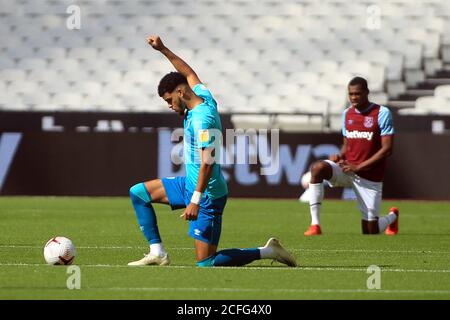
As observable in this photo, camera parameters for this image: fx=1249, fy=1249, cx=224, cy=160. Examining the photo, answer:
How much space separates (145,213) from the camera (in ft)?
36.7

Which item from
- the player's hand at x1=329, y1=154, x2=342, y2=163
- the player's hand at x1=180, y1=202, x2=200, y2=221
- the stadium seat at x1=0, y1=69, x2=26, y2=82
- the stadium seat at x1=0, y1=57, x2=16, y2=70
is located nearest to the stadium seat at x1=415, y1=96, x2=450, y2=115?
the stadium seat at x1=0, y1=69, x2=26, y2=82

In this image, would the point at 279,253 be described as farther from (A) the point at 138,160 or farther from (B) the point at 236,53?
(B) the point at 236,53

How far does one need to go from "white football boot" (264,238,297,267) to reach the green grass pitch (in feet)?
0.30

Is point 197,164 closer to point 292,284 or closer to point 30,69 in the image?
point 292,284

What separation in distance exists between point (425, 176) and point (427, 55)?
5.42 metres

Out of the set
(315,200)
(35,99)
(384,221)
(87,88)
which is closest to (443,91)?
(87,88)

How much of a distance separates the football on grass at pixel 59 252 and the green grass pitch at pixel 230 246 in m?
0.14

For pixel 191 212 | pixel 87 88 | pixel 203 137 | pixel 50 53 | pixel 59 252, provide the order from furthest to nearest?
pixel 50 53 < pixel 87 88 < pixel 59 252 < pixel 203 137 < pixel 191 212

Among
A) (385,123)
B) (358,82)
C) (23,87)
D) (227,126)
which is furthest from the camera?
(23,87)

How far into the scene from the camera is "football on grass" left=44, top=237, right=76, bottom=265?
36.2 ft

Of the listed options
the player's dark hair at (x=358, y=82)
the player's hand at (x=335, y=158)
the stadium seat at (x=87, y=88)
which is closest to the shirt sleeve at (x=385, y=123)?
the player's dark hair at (x=358, y=82)

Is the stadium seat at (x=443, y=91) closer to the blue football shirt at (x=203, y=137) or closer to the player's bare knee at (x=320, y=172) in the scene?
the player's bare knee at (x=320, y=172)

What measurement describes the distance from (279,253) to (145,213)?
4.14 ft

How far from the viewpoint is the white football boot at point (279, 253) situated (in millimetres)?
10906
